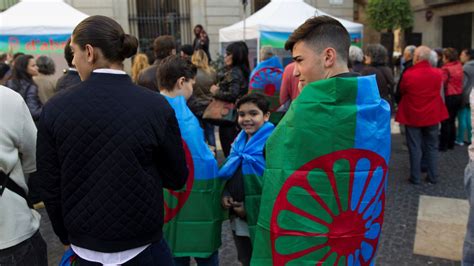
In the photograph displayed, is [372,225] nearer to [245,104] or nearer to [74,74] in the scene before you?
[245,104]

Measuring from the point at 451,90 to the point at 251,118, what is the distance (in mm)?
6000

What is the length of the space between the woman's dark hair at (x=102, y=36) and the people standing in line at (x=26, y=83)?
360cm

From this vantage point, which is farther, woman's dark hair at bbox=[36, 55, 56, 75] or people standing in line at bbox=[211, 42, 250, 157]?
woman's dark hair at bbox=[36, 55, 56, 75]

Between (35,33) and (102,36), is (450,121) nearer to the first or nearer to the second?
(102,36)

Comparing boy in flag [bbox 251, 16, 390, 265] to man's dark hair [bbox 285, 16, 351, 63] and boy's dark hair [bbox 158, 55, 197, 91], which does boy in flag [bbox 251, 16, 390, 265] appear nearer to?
man's dark hair [bbox 285, 16, 351, 63]

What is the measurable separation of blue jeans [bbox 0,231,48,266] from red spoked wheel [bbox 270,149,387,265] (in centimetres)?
117

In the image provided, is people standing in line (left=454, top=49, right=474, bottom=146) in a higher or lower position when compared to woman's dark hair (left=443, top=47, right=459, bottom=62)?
lower

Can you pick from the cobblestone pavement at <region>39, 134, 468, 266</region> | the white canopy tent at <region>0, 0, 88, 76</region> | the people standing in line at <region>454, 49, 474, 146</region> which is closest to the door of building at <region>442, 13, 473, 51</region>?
the people standing in line at <region>454, 49, 474, 146</region>

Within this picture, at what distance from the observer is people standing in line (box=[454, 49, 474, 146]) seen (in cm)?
746

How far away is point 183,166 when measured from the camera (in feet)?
6.33

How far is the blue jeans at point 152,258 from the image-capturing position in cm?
179

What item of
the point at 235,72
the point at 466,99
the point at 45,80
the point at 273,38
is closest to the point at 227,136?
the point at 235,72

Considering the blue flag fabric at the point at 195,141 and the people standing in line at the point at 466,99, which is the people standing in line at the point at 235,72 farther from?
the people standing in line at the point at 466,99

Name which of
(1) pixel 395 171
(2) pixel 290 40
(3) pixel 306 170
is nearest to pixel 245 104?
(2) pixel 290 40
